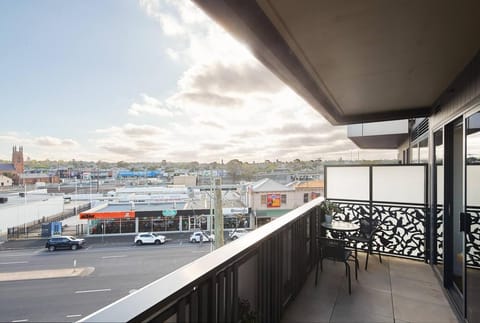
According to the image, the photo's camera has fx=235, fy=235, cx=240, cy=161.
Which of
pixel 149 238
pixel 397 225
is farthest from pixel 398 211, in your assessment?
pixel 149 238

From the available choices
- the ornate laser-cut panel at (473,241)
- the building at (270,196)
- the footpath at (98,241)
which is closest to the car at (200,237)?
the footpath at (98,241)

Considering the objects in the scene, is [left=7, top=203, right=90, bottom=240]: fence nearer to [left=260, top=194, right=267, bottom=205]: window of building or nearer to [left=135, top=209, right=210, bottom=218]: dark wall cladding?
[left=135, top=209, right=210, bottom=218]: dark wall cladding

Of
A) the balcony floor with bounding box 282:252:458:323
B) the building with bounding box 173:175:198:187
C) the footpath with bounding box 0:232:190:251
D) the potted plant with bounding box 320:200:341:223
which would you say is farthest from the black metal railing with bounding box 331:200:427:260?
the footpath with bounding box 0:232:190:251

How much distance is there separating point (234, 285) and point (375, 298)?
2.30 metres

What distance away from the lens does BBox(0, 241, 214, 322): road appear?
2088 mm

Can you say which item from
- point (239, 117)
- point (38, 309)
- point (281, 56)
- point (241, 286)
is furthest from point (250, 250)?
point (239, 117)

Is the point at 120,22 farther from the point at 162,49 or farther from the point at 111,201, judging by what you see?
the point at 111,201

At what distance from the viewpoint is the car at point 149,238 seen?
12.0 feet

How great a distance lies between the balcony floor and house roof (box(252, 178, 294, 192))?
1808 mm

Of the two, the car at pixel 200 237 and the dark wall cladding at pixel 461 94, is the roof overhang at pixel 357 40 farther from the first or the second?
the car at pixel 200 237

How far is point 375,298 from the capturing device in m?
2.95

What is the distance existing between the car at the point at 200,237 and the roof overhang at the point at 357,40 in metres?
2.82

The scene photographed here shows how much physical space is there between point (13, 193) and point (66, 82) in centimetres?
178

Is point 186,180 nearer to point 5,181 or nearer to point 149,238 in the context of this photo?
point 149,238
